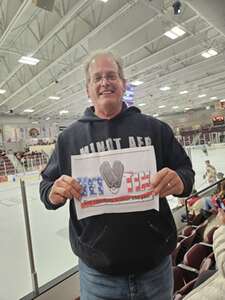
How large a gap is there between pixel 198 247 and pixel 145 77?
29.7ft

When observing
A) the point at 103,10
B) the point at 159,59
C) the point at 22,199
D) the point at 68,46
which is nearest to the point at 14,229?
the point at 22,199

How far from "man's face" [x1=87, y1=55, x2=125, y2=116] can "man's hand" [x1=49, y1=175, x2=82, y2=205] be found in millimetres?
253

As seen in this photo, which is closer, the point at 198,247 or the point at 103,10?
the point at 198,247

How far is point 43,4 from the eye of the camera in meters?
2.59

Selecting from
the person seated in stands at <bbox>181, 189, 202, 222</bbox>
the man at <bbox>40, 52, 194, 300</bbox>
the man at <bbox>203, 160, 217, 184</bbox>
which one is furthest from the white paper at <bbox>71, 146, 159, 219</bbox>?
the man at <bbox>203, 160, 217, 184</bbox>

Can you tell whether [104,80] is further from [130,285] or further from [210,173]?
[210,173]

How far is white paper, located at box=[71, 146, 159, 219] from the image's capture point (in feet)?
2.36

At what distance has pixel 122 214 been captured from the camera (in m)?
0.72

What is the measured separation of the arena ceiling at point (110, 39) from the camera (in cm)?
444

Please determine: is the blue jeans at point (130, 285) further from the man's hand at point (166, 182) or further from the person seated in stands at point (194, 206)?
the person seated in stands at point (194, 206)

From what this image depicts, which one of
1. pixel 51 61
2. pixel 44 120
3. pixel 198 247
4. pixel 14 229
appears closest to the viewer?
pixel 198 247

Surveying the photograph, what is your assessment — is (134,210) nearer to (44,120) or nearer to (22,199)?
(22,199)

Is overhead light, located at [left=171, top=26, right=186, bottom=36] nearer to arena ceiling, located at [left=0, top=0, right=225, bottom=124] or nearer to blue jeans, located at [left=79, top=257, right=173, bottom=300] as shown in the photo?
arena ceiling, located at [left=0, top=0, right=225, bottom=124]

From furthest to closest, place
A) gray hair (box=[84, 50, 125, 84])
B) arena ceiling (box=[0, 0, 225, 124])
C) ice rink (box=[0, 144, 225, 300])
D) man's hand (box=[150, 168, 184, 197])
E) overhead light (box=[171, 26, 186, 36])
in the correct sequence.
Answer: overhead light (box=[171, 26, 186, 36]) → arena ceiling (box=[0, 0, 225, 124]) → ice rink (box=[0, 144, 225, 300]) → gray hair (box=[84, 50, 125, 84]) → man's hand (box=[150, 168, 184, 197])
